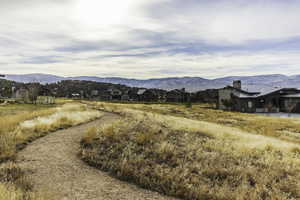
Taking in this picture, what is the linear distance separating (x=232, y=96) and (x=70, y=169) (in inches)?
1948

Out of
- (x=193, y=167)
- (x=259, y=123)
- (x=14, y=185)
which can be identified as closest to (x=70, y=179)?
(x=14, y=185)

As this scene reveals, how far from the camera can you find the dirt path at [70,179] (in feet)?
17.8

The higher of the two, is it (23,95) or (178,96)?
(23,95)

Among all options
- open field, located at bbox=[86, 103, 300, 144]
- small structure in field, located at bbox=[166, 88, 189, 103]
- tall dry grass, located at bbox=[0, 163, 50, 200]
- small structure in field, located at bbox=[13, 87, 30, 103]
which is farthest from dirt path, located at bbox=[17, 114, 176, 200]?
small structure in field, located at bbox=[166, 88, 189, 103]

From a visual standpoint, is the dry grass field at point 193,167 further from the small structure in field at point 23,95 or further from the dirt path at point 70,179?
the small structure in field at point 23,95

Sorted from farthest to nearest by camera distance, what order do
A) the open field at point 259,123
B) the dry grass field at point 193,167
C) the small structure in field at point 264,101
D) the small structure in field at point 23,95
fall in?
the small structure in field at point 23,95 → the small structure in field at point 264,101 → the open field at point 259,123 → the dry grass field at point 193,167

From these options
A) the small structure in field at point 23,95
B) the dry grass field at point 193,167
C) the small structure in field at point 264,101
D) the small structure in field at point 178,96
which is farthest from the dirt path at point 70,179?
the small structure in field at point 178,96

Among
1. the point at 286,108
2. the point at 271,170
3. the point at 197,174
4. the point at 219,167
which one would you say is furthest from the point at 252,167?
the point at 286,108

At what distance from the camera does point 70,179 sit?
614 cm

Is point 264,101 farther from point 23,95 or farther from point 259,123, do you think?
point 23,95

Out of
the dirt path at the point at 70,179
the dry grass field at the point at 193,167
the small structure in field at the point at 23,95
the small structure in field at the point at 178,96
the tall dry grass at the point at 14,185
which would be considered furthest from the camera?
the small structure in field at the point at 178,96

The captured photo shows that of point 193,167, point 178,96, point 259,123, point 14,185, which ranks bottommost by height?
point 259,123

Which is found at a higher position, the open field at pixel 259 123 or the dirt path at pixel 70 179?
the dirt path at pixel 70 179

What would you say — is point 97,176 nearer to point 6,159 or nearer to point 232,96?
point 6,159
